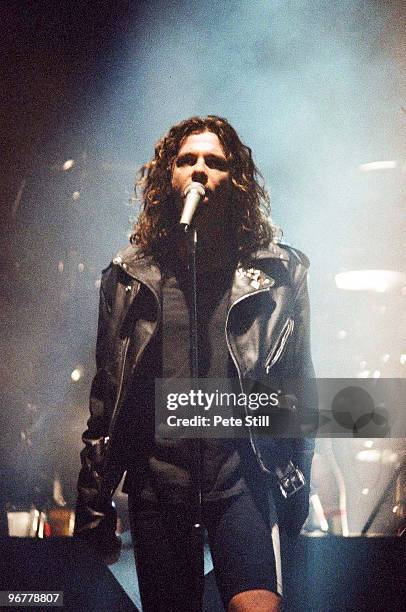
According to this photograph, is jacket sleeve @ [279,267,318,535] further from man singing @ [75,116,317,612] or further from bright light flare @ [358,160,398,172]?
bright light flare @ [358,160,398,172]

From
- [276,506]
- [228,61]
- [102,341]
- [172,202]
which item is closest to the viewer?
[276,506]

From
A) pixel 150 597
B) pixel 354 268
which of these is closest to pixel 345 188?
pixel 354 268

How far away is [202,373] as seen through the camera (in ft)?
5.62

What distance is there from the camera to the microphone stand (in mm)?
1578

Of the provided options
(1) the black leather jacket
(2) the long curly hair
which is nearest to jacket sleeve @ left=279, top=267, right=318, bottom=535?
(1) the black leather jacket

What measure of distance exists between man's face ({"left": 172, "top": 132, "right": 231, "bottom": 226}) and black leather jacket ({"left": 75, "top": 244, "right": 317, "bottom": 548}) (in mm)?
179

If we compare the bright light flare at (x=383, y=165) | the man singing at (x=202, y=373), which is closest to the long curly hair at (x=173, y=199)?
the man singing at (x=202, y=373)

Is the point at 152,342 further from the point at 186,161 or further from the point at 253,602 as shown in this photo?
the point at 253,602

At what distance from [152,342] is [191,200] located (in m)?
0.36

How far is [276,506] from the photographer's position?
170 centimetres

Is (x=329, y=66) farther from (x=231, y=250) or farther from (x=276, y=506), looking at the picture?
(x=276, y=506)

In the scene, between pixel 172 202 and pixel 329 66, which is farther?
pixel 329 66

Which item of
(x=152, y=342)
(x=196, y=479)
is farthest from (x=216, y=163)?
(x=196, y=479)

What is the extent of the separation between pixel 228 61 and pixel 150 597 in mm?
1650
